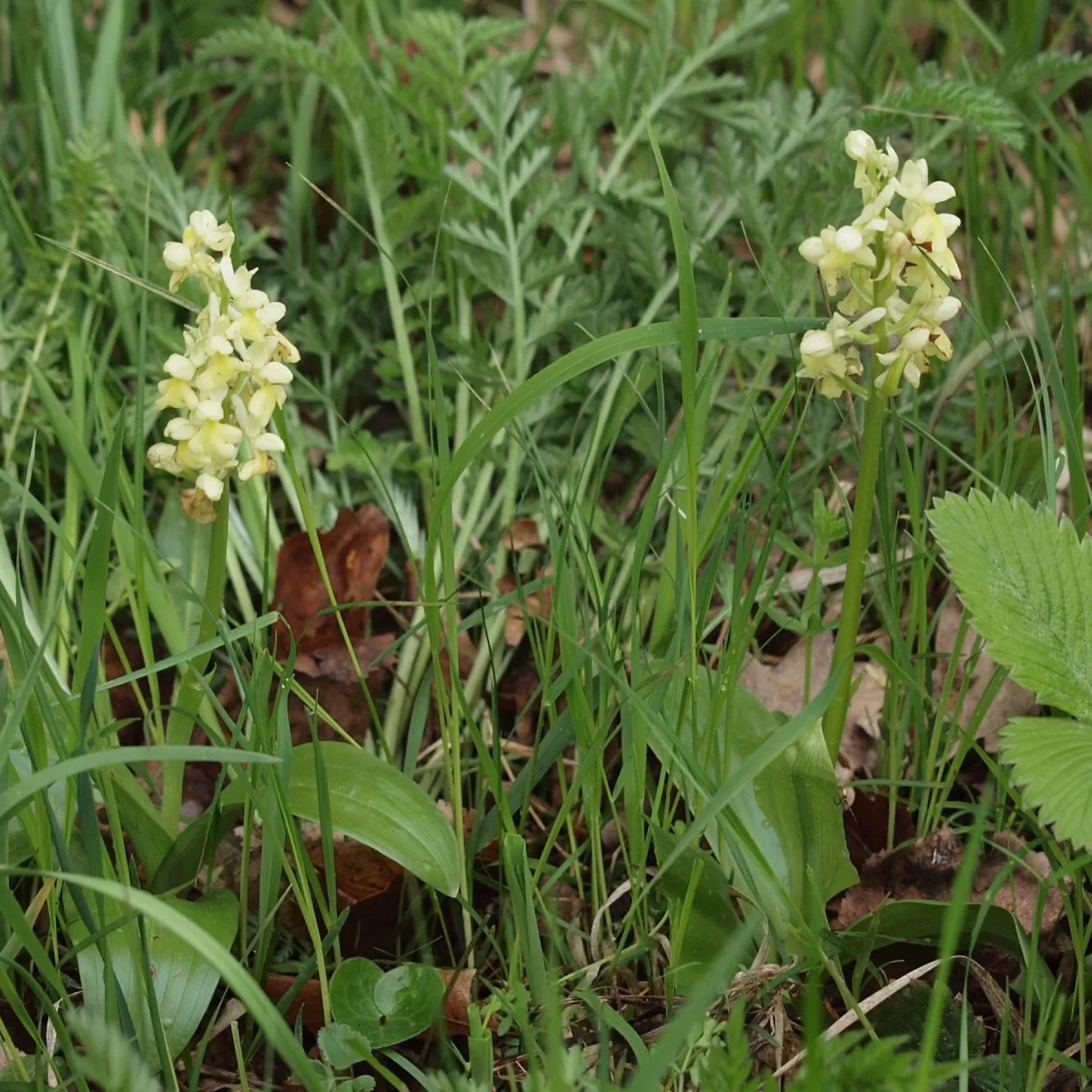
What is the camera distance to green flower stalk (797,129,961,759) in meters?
1.33

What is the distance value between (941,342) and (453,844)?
84 cm

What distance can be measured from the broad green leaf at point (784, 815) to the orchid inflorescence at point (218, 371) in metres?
0.62

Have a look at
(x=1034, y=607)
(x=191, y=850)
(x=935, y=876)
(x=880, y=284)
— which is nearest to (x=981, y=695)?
(x=935, y=876)

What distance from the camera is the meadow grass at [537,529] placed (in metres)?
1.37

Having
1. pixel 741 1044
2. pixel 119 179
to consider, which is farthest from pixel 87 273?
pixel 741 1044

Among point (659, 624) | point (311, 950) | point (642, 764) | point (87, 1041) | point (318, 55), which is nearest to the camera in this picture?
point (87, 1041)

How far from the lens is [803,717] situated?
123 cm

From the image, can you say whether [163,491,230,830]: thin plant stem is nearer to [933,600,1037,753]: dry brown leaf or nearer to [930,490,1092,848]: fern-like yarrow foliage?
[930,490,1092,848]: fern-like yarrow foliage

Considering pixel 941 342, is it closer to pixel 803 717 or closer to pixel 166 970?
pixel 803 717

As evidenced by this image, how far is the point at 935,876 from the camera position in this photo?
1594mm

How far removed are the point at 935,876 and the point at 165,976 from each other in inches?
39.1

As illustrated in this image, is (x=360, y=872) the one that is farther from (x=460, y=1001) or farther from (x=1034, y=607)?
(x=1034, y=607)

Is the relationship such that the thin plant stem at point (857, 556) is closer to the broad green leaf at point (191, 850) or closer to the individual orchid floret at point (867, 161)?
the individual orchid floret at point (867, 161)

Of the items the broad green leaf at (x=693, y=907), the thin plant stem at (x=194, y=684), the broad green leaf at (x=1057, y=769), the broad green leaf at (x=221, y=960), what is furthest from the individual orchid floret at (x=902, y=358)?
the broad green leaf at (x=221, y=960)
